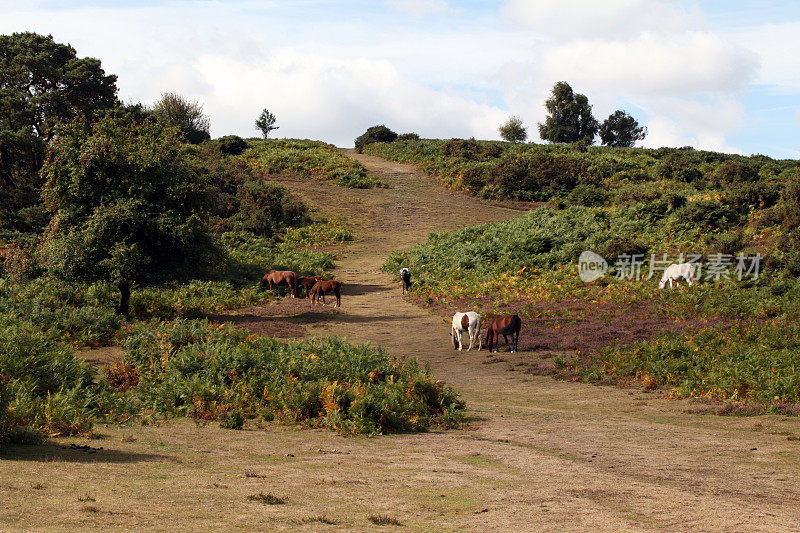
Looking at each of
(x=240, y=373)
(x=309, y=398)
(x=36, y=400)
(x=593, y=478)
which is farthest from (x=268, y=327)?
(x=593, y=478)

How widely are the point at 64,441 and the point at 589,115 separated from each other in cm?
10644

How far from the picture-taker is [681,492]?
8.12m

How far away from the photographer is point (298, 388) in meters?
13.5

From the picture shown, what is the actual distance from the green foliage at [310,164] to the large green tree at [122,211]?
37.4 metres

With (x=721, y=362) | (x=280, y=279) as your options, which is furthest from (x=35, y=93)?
(x=721, y=362)

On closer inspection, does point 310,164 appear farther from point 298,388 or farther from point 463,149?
point 298,388

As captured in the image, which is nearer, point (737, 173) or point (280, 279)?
point (280, 279)

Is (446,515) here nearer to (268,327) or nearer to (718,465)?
(718,465)

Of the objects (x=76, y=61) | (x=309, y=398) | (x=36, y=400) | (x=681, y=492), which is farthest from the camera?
(x=76, y=61)

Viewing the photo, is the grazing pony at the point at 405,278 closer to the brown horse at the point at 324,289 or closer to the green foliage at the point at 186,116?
the brown horse at the point at 324,289

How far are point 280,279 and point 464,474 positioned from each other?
81.1ft

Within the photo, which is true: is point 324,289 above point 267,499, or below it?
above

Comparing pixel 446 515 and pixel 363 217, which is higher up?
pixel 363 217

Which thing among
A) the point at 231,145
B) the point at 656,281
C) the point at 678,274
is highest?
the point at 231,145
